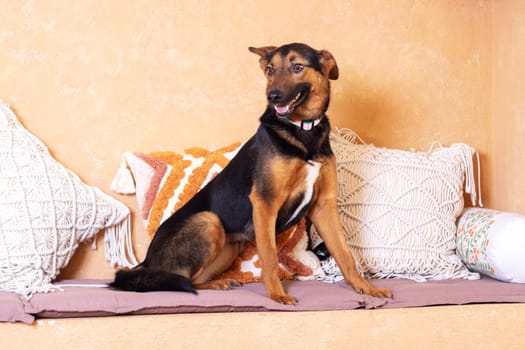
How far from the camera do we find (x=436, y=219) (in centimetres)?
296

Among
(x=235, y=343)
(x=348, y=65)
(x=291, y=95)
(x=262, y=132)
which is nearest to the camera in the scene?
(x=235, y=343)

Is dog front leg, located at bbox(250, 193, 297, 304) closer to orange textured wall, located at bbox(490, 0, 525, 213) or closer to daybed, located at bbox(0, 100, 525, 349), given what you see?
daybed, located at bbox(0, 100, 525, 349)

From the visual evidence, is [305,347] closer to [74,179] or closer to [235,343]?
[235,343]

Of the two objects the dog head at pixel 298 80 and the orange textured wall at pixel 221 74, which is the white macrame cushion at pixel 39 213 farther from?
the dog head at pixel 298 80

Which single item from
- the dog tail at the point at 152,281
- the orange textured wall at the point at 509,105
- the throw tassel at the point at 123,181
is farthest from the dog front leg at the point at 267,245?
the orange textured wall at the point at 509,105

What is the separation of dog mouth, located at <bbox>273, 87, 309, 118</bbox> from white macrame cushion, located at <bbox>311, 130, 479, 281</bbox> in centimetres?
61

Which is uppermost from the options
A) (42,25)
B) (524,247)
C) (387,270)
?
(42,25)

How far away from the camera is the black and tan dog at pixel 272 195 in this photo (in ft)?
8.02

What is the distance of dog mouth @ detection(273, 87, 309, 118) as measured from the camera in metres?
2.43

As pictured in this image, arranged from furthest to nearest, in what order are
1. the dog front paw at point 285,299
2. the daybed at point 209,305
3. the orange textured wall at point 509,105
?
the orange textured wall at point 509,105
the dog front paw at point 285,299
the daybed at point 209,305

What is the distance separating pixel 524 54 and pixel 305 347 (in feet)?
6.45

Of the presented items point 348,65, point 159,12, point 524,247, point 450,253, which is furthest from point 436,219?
point 159,12

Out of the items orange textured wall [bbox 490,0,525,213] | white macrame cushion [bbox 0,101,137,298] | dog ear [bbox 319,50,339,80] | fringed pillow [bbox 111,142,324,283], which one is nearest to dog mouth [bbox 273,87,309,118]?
dog ear [bbox 319,50,339,80]

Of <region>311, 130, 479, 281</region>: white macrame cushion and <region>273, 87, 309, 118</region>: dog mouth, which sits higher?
<region>273, 87, 309, 118</region>: dog mouth
